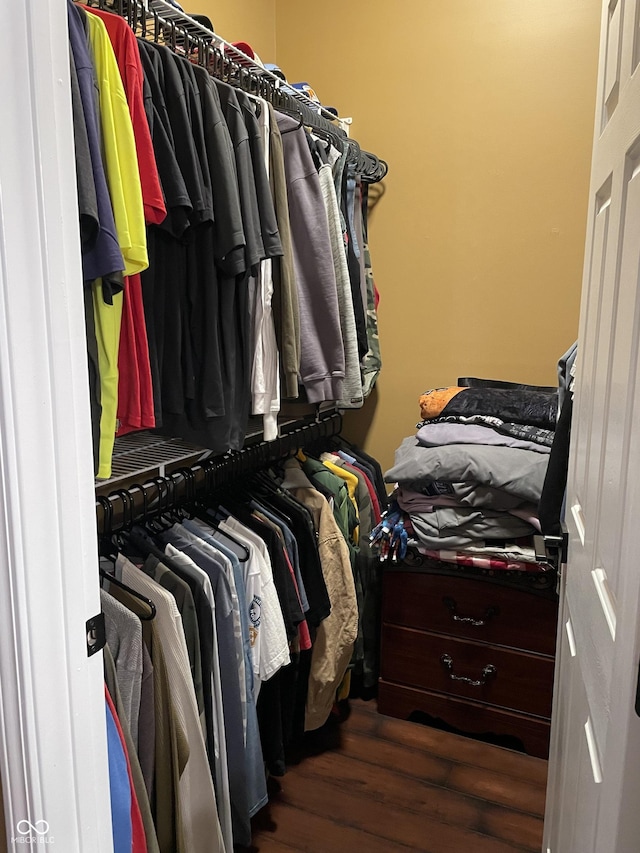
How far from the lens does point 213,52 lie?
1.55 metres

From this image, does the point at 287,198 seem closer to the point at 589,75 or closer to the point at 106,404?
the point at 106,404

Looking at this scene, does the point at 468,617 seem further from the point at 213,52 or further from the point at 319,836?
the point at 213,52

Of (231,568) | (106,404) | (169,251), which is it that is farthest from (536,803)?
(169,251)

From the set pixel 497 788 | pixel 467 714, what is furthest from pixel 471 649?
pixel 497 788

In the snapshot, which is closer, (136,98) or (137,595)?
(136,98)

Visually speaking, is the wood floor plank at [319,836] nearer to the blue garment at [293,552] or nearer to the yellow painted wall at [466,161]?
the blue garment at [293,552]

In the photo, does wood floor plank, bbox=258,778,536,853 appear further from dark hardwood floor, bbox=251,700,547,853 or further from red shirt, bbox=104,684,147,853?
red shirt, bbox=104,684,147,853

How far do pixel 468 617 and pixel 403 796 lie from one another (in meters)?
0.56

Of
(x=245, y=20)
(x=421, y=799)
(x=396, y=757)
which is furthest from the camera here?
(x=245, y=20)

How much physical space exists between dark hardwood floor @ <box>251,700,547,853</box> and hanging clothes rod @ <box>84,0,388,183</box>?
1984 millimetres

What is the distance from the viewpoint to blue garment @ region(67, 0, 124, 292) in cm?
101

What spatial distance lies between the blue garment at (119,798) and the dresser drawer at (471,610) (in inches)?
49.5

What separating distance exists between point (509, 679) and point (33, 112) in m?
2.00

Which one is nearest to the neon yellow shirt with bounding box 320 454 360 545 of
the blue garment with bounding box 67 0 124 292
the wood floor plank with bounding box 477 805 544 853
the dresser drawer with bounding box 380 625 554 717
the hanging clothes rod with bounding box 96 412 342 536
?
the hanging clothes rod with bounding box 96 412 342 536
